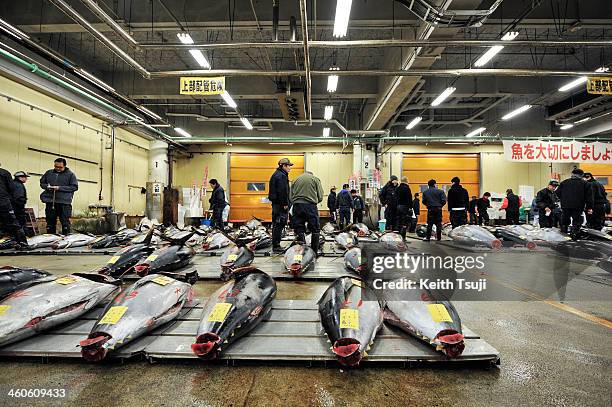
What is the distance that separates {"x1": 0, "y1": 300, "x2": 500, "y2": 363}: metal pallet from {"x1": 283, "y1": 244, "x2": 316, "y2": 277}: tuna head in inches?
65.9

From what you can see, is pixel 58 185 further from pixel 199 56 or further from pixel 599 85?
pixel 599 85

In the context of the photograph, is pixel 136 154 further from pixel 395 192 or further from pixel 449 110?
pixel 449 110

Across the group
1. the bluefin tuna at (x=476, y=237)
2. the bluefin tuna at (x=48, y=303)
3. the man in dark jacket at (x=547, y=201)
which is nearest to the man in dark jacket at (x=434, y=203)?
the bluefin tuna at (x=476, y=237)

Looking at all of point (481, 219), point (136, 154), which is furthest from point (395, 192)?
point (136, 154)

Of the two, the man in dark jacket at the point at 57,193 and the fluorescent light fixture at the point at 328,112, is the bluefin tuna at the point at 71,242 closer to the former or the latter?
the man in dark jacket at the point at 57,193

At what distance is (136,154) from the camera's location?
15070 millimetres

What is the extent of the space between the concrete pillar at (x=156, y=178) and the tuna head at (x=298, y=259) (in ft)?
41.5

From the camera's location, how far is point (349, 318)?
192 centimetres

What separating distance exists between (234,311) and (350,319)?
2.35 feet

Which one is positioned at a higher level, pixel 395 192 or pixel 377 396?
pixel 395 192

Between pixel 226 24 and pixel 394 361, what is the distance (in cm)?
835

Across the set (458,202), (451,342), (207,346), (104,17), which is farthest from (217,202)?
(451,342)

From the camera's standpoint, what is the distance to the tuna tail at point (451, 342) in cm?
177

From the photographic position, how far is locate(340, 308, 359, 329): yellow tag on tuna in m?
1.86
